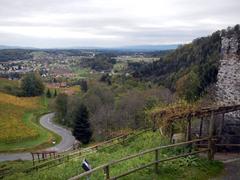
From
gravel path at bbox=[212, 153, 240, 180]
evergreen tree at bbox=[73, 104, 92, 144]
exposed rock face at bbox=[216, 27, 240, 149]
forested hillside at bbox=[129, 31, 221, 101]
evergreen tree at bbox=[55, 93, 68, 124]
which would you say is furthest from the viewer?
evergreen tree at bbox=[55, 93, 68, 124]

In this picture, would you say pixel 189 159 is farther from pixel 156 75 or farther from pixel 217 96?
pixel 156 75

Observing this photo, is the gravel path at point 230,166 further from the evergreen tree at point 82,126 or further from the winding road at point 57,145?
the evergreen tree at point 82,126

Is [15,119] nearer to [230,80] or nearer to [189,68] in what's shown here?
[189,68]

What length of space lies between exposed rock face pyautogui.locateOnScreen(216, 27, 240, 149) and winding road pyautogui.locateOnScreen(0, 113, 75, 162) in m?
34.9

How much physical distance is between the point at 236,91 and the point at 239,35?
217cm

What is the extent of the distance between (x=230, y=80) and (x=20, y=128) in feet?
168

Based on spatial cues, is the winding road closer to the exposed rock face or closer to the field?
the field

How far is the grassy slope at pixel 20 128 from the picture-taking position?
5647cm

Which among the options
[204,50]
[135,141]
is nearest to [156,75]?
[204,50]

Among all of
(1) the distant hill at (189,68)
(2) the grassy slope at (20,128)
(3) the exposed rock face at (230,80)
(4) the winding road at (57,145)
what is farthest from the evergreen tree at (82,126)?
(3) the exposed rock face at (230,80)

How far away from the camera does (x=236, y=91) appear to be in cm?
1576

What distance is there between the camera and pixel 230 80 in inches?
630

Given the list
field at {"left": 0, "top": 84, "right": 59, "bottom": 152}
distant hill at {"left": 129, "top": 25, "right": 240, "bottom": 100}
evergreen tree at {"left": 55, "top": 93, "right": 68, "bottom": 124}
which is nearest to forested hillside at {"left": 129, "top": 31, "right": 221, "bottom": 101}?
distant hill at {"left": 129, "top": 25, "right": 240, "bottom": 100}

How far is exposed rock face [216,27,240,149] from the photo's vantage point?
15.7 m
